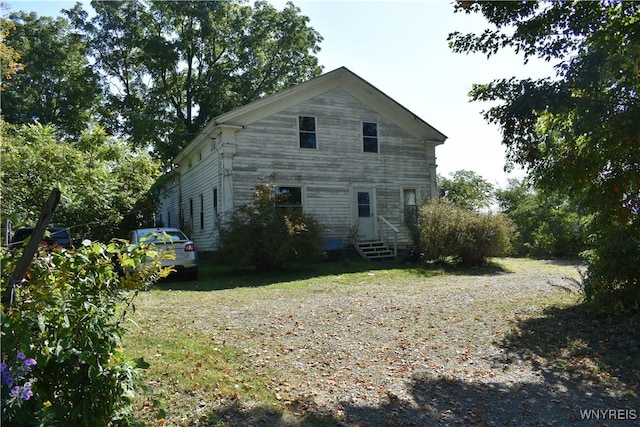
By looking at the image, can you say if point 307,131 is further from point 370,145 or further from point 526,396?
point 526,396

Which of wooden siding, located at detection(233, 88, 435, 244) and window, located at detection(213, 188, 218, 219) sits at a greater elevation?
wooden siding, located at detection(233, 88, 435, 244)

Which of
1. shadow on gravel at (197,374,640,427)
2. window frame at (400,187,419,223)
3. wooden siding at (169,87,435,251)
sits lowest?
shadow on gravel at (197,374,640,427)

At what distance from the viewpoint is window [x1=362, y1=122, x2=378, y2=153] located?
19.2m

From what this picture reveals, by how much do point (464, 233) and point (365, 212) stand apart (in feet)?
16.4

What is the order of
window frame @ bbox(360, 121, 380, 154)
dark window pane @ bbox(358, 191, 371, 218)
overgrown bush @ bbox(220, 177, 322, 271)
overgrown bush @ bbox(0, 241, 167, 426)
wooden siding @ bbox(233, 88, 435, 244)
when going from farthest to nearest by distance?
window frame @ bbox(360, 121, 380, 154)
dark window pane @ bbox(358, 191, 371, 218)
wooden siding @ bbox(233, 88, 435, 244)
overgrown bush @ bbox(220, 177, 322, 271)
overgrown bush @ bbox(0, 241, 167, 426)

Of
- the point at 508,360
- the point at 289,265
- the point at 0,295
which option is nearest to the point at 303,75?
the point at 289,265

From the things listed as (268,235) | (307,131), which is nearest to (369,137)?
(307,131)

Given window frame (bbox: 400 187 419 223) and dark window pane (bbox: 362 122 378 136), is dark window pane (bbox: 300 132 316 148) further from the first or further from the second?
window frame (bbox: 400 187 419 223)

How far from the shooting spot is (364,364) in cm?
550

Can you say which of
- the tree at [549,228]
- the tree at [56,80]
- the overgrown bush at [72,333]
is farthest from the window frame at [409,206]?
the tree at [56,80]

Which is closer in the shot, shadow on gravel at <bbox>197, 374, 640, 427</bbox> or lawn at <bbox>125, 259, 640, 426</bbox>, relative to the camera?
shadow on gravel at <bbox>197, 374, 640, 427</bbox>

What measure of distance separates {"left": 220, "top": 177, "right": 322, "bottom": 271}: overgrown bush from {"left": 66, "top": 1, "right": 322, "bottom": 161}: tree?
16440 millimetres

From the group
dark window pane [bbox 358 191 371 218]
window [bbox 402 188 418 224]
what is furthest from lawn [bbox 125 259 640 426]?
window [bbox 402 188 418 224]

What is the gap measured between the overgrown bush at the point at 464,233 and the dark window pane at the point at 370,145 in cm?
459
